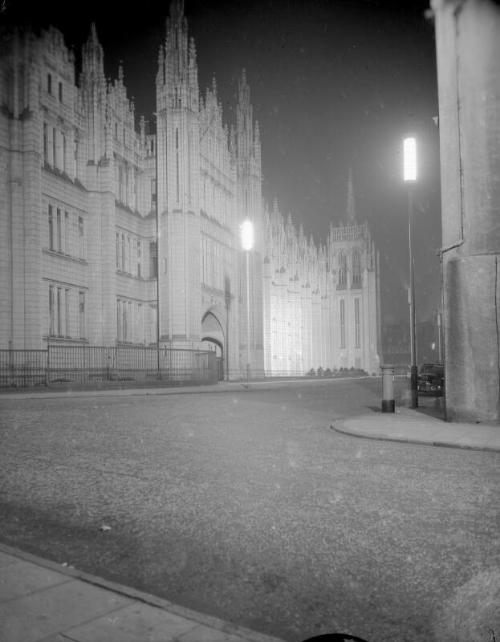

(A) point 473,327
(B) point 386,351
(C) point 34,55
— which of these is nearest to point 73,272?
(C) point 34,55

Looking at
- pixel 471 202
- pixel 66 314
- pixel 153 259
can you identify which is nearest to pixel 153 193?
pixel 153 259

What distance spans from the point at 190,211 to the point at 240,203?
32.5 ft

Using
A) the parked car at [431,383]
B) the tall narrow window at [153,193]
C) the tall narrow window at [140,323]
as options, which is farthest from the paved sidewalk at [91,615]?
the tall narrow window at [153,193]

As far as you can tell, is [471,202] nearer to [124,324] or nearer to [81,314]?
[81,314]

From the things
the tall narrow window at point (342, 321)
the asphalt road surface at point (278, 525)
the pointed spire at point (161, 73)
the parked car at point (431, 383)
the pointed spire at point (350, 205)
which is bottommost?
the parked car at point (431, 383)

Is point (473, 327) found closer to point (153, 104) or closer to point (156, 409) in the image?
point (156, 409)

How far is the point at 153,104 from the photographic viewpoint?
39219 mm

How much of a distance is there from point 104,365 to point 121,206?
33.9ft

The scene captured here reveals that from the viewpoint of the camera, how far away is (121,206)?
112 feet

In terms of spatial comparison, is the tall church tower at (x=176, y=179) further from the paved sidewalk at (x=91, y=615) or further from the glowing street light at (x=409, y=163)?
the paved sidewalk at (x=91, y=615)

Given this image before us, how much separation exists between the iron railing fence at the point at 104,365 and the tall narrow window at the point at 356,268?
70959mm

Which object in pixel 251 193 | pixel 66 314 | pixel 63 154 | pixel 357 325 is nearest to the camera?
pixel 66 314

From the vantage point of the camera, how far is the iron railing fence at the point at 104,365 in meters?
24.4

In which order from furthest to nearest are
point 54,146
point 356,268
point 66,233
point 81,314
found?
1. point 356,268
2. point 81,314
3. point 66,233
4. point 54,146
